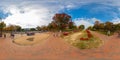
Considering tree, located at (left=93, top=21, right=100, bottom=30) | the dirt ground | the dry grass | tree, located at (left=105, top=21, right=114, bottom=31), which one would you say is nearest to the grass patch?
the dirt ground

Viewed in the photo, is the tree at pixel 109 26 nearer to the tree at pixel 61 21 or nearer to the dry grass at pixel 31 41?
the tree at pixel 61 21

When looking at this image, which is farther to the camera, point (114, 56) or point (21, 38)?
point (21, 38)

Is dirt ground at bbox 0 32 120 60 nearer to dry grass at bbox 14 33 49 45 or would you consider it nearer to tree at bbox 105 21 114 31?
dry grass at bbox 14 33 49 45

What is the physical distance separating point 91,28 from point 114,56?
1.24 meters

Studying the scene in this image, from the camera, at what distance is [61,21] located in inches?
351

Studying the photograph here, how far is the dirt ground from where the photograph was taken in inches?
321

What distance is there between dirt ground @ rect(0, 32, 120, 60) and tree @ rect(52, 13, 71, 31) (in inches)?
18.9

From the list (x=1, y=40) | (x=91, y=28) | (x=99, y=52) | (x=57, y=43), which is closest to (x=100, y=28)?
(x=91, y=28)

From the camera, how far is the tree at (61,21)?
8293 mm

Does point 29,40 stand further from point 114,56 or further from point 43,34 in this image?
point 114,56

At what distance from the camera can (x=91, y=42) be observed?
8320mm

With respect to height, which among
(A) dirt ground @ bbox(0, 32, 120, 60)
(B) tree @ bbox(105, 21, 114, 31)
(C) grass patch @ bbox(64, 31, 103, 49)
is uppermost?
(B) tree @ bbox(105, 21, 114, 31)

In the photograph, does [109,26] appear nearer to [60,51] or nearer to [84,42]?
[84,42]

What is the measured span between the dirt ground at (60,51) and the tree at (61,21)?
1.58ft
